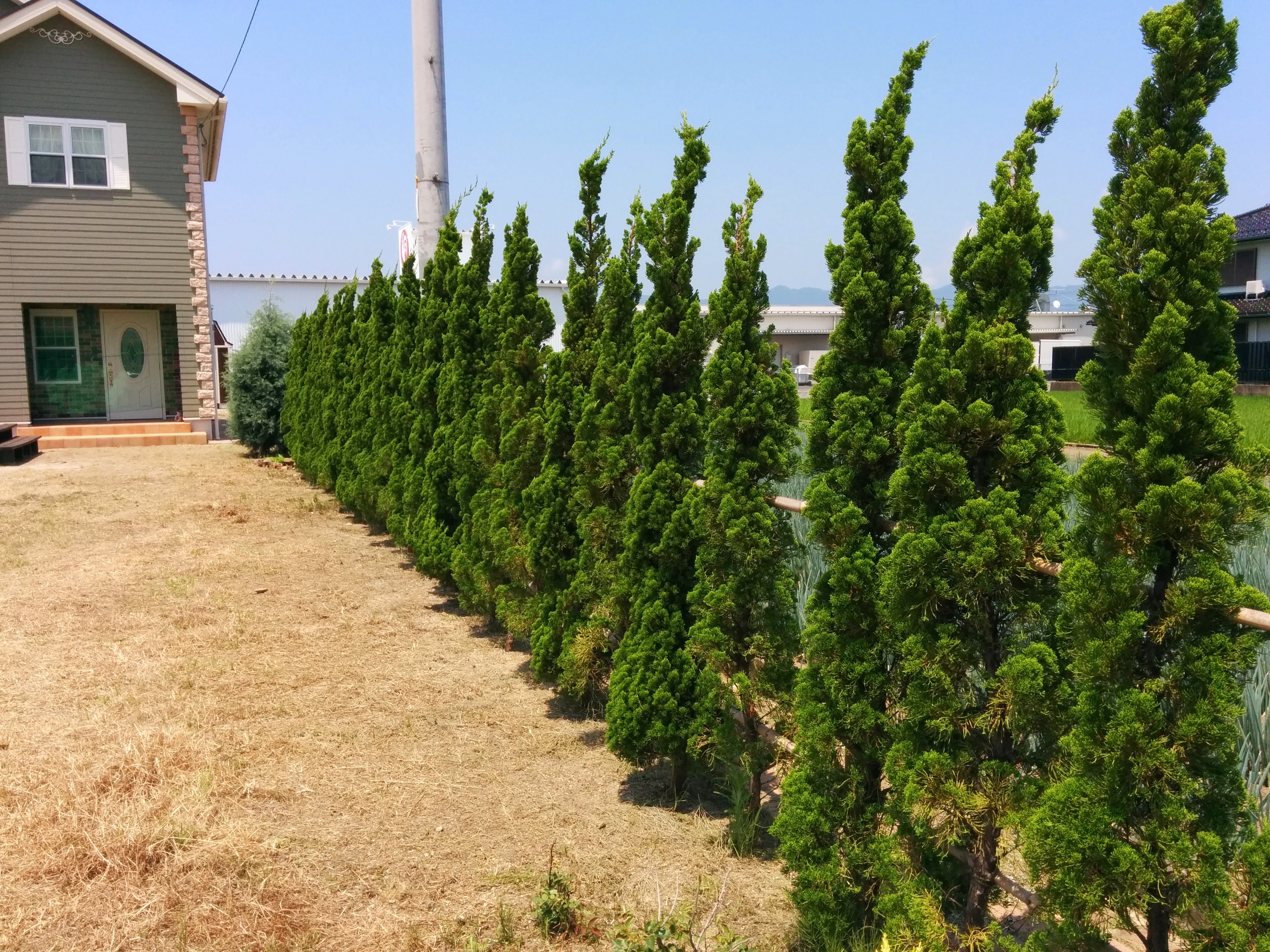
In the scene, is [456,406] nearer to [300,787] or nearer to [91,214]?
[300,787]

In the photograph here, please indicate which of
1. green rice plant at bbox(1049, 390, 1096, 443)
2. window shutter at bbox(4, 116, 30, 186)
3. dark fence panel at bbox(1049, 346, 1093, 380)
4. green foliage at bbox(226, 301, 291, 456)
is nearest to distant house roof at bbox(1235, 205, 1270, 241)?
dark fence panel at bbox(1049, 346, 1093, 380)

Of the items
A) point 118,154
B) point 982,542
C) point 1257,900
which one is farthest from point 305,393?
point 1257,900

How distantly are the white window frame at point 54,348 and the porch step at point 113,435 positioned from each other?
1.12m

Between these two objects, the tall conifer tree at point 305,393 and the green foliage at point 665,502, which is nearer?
the green foliage at point 665,502

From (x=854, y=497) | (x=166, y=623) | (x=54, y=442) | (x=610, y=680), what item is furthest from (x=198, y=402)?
(x=854, y=497)

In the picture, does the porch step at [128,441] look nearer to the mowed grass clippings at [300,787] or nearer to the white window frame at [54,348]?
the white window frame at [54,348]

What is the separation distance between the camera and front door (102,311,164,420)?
2186 cm

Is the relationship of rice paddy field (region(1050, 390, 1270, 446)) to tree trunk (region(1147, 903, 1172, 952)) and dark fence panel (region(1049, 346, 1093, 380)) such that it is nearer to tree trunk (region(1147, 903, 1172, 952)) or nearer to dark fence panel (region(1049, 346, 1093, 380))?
tree trunk (region(1147, 903, 1172, 952))

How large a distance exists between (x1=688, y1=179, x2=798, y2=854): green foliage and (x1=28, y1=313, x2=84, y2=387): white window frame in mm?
21520

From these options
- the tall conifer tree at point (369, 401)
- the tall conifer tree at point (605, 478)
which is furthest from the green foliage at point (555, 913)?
the tall conifer tree at point (369, 401)

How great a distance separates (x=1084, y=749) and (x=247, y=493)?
13417 millimetres

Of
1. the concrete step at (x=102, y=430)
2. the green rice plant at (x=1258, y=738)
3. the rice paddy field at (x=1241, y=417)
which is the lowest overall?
the green rice plant at (x=1258, y=738)

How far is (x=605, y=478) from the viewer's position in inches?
194

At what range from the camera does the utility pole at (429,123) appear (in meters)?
9.38
